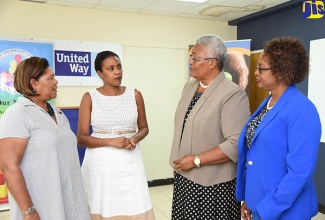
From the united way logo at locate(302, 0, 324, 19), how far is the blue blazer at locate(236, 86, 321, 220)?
317 centimetres

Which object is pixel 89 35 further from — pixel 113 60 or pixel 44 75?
pixel 44 75

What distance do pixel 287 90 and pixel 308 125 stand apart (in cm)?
21

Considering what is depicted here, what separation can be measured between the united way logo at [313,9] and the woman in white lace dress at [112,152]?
10.3 feet

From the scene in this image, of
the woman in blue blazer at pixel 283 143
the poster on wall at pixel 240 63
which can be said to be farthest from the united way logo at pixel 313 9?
the woman in blue blazer at pixel 283 143

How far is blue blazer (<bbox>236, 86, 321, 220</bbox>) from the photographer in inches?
48.3

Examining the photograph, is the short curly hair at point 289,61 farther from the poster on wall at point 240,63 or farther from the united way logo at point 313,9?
the poster on wall at point 240,63

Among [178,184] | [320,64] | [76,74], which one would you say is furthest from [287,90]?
[76,74]

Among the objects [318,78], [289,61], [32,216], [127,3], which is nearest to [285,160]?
[289,61]

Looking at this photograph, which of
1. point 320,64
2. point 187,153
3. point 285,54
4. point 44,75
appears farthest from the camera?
point 320,64

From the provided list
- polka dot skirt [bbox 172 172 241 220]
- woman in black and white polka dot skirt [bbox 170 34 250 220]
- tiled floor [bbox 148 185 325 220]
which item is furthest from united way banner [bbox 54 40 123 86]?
polka dot skirt [bbox 172 172 241 220]

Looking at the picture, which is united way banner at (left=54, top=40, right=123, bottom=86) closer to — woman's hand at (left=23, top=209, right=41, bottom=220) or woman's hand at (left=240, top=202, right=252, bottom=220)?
woman's hand at (left=23, top=209, right=41, bottom=220)

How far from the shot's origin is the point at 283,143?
1291 millimetres

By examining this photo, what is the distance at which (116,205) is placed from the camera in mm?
1983

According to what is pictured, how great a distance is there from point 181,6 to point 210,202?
3469mm
